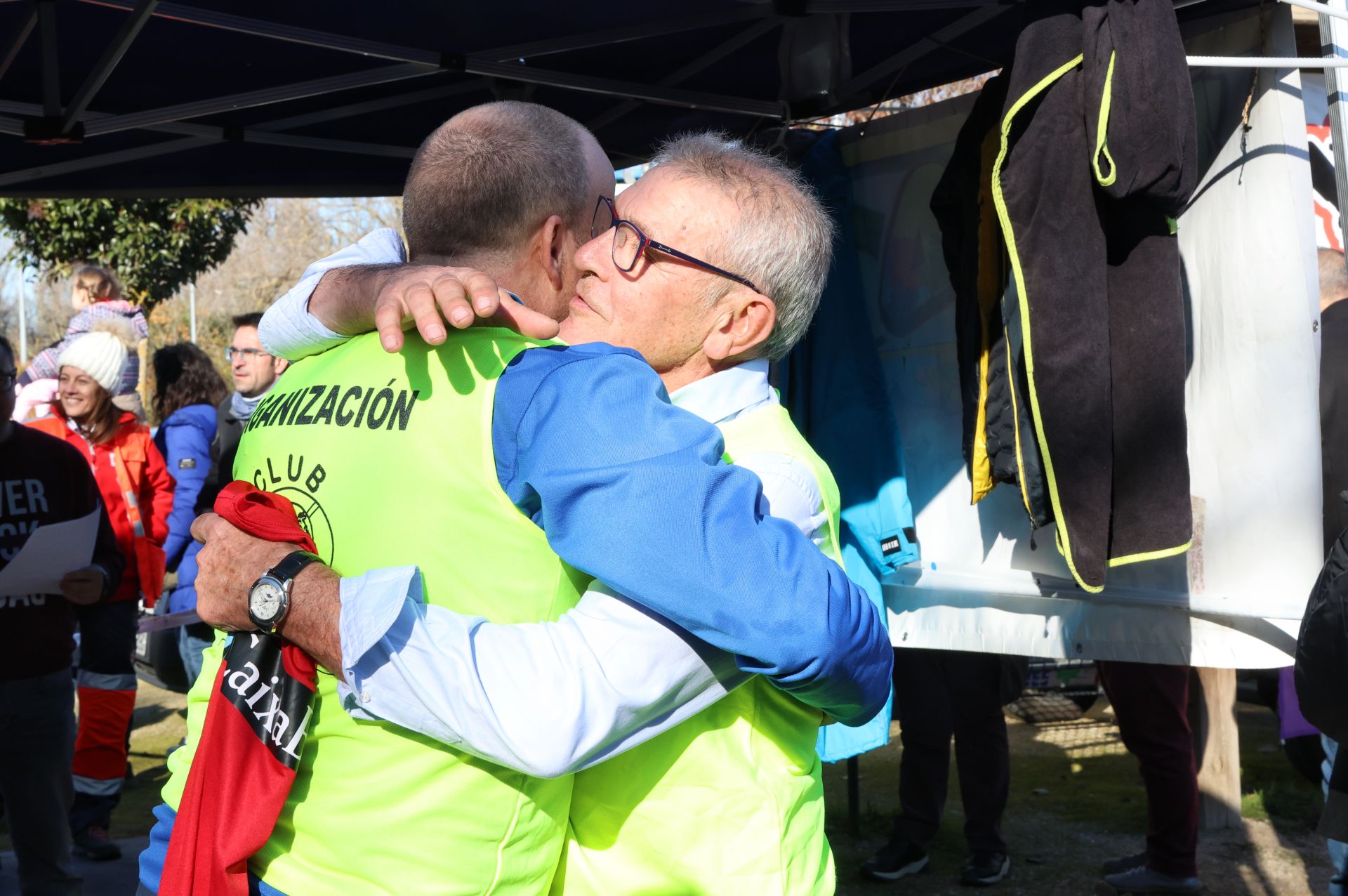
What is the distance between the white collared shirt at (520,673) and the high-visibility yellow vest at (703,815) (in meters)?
0.14

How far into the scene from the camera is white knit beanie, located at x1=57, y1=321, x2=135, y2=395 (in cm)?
523

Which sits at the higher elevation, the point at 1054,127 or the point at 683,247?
the point at 1054,127

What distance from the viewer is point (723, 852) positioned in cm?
136

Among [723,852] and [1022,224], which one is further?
[1022,224]

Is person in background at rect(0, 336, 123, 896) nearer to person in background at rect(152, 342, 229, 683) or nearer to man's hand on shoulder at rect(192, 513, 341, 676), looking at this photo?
person in background at rect(152, 342, 229, 683)

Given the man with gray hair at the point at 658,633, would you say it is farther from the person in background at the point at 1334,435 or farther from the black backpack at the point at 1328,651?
the person in background at the point at 1334,435

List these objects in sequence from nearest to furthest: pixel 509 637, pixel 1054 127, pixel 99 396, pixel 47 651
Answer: pixel 509 637, pixel 1054 127, pixel 47 651, pixel 99 396

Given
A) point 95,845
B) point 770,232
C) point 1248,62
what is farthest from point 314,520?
point 95,845

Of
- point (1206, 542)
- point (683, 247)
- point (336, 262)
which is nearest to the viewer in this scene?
point (683, 247)

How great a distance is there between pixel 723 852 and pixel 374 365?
698 millimetres

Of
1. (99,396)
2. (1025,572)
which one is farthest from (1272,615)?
(99,396)

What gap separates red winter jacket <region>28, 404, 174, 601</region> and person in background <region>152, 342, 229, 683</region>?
301mm

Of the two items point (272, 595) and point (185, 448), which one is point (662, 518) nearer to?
point (272, 595)

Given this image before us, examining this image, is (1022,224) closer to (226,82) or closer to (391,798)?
(391,798)
